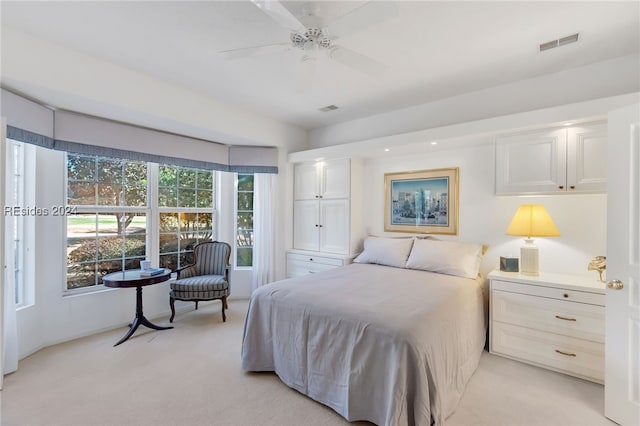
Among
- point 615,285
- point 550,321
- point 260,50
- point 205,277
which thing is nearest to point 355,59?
point 260,50

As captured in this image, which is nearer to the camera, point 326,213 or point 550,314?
point 550,314

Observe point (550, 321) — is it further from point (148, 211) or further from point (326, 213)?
point (148, 211)

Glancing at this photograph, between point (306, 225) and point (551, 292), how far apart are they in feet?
9.63

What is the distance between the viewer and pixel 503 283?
2703 mm

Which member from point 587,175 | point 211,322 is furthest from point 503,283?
point 211,322

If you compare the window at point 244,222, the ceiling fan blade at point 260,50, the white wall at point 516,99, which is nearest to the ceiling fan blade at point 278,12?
the ceiling fan blade at point 260,50

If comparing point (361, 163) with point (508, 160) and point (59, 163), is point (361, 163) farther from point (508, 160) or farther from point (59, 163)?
point (59, 163)

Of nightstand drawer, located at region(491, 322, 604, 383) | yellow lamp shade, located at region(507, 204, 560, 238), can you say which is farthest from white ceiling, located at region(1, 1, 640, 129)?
nightstand drawer, located at region(491, 322, 604, 383)

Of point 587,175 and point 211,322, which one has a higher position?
point 587,175

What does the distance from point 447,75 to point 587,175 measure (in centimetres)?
149

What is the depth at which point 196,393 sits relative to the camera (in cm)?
215

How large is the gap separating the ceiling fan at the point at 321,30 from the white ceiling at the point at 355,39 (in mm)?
73

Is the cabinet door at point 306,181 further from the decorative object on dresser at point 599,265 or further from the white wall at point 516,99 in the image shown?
the decorative object on dresser at point 599,265

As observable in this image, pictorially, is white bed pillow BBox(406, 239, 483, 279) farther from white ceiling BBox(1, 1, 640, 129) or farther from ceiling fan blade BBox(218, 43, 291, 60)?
ceiling fan blade BBox(218, 43, 291, 60)
